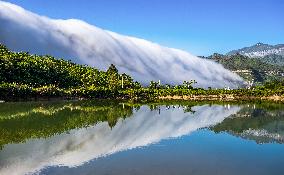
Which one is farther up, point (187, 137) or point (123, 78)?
point (123, 78)

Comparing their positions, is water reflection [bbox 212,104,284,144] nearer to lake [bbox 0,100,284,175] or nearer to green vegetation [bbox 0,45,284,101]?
lake [bbox 0,100,284,175]

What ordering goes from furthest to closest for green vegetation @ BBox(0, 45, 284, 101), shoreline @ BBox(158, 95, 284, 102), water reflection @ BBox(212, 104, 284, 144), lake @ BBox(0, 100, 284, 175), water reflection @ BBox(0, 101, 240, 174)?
shoreline @ BBox(158, 95, 284, 102), green vegetation @ BBox(0, 45, 284, 101), water reflection @ BBox(212, 104, 284, 144), water reflection @ BBox(0, 101, 240, 174), lake @ BBox(0, 100, 284, 175)

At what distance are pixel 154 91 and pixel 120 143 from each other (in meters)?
106

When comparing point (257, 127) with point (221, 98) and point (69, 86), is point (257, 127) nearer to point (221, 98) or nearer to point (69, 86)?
point (221, 98)

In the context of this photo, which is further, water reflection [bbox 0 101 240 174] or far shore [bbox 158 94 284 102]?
far shore [bbox 158 94 284 102]

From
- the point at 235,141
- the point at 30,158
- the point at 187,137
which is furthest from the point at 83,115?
the point at 30,158

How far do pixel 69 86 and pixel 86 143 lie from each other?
10894 centimetres

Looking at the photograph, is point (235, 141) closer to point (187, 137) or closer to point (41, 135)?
point (187, 137)

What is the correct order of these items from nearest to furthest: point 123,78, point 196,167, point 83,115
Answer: point 196,167
point 83,115
point 123,78

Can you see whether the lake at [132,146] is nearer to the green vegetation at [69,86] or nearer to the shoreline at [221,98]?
the green vegetation at [69,86]

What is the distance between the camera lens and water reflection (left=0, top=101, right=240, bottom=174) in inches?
1427

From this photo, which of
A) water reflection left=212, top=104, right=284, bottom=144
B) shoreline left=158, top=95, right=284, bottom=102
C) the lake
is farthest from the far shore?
the lake

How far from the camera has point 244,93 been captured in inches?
6142

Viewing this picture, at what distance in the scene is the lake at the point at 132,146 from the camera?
3466cm
